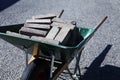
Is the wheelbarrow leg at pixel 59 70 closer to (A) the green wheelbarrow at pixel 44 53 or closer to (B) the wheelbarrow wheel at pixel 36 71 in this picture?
(A) the green wheelbarrow at pixel 44 53

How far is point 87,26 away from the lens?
6.85 m

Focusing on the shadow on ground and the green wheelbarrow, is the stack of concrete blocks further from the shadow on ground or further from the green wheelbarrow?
the shadow on ground

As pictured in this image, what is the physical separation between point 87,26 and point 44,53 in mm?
3094

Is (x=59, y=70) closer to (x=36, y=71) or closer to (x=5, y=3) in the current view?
(x=36, y=71)

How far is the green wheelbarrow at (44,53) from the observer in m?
3.38

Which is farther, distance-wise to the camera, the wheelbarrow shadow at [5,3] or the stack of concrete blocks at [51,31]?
the wheelbarrow shadow at [5,3]

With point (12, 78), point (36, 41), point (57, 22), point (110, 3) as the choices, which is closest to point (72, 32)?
point (57, 22)

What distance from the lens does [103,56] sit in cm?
543

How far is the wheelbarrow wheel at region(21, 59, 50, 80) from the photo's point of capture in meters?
3.75

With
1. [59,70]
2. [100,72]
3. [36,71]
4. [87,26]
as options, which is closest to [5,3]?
[87,26]

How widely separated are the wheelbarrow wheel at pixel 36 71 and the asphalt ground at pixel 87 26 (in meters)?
0.98

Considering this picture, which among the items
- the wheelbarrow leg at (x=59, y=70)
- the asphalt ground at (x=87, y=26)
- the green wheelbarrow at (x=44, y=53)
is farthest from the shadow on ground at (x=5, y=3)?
the wheelbarrow leg at (x=59, y=70)

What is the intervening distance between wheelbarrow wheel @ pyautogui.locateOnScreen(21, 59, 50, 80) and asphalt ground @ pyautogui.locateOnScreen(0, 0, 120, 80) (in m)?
0.98

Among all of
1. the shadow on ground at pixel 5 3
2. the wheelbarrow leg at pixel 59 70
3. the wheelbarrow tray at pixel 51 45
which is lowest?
the shadow on ground at pixel 5 3
